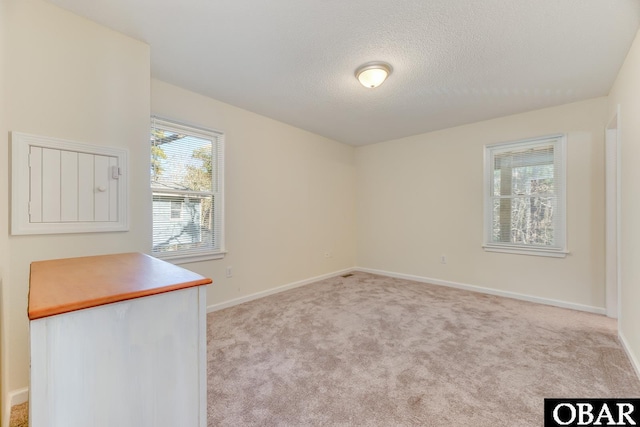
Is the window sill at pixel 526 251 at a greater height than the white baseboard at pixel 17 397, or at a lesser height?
greater

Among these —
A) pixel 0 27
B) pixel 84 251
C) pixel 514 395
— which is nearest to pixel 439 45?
pixel 514 395

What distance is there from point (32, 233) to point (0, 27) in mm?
1138

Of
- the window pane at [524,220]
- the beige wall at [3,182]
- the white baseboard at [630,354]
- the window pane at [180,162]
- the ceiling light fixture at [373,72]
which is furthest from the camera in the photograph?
the window pane at [524,220]

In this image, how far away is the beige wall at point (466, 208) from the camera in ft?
10.3

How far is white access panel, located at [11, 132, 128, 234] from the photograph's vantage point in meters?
1.69

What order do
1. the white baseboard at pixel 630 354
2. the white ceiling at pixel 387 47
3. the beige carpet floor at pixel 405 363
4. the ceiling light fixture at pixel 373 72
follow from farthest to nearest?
the ceiling light fixture at pixel 373 72
the white baseboard at pixel 630 354
the white ceiling at pixel 387 47
the beige carpet floor at pixel 405 363

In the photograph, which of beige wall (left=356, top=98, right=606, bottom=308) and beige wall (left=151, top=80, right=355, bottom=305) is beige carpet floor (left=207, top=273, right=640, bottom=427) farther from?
beige wall (left=151, top=80, right=355, bottom=305)

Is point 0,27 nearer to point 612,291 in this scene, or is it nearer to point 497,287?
point 497,287

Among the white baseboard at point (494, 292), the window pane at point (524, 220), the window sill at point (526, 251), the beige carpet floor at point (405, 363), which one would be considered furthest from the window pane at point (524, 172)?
the beige carpet floor at point (405, 363)

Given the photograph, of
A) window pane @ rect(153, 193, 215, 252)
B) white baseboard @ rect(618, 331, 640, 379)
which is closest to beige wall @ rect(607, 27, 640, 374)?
white baseboard @ rect(618, 331, 640, 379)

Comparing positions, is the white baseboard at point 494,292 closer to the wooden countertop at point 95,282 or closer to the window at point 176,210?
the window at point 176,210

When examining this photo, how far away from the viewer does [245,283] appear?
3506 millimetres

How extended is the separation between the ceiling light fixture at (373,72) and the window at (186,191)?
5.72 ft

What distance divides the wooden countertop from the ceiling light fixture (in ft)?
7.14
